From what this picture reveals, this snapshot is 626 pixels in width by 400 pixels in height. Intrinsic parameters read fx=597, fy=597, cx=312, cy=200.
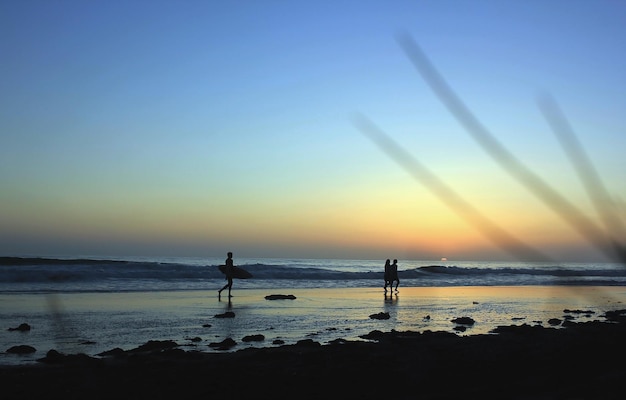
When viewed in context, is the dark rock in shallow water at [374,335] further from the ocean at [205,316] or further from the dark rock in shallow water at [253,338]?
the dark rock in shallow water at [253,338]

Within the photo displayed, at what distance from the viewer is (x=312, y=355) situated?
10484 millimetres

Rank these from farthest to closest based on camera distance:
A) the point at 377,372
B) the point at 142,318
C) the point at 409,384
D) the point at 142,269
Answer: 1. the point at 142,269
2. the point at 142,318
3. the point at 377,372
4. the point at 409,384

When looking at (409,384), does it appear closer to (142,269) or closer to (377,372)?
(377,372)

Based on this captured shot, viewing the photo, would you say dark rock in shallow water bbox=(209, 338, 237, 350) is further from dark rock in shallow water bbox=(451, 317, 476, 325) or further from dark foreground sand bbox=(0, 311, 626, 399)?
dark rock in shallow water bbox=(451, 317, 476, 325)

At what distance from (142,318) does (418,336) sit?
7990 millimetres

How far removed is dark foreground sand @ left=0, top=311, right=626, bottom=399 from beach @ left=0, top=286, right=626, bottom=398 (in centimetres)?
2

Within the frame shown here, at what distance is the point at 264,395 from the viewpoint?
7.79 metres

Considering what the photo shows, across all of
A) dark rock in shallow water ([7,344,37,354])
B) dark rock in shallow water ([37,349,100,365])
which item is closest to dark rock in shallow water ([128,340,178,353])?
dark rock in shallow water ([37,349,100,365])

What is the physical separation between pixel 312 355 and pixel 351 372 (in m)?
1.47

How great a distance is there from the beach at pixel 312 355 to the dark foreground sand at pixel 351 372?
0.07 feet

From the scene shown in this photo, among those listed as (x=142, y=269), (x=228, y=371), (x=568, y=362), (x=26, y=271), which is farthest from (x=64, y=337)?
(x=142, y=269)

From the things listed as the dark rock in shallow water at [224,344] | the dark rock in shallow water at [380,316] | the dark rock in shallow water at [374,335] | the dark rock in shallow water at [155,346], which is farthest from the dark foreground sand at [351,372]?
the dark rock in shallow water at [380,316]

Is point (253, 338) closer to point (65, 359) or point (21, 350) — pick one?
point (65, 359)

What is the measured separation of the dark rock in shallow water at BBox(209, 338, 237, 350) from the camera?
1192 cm
